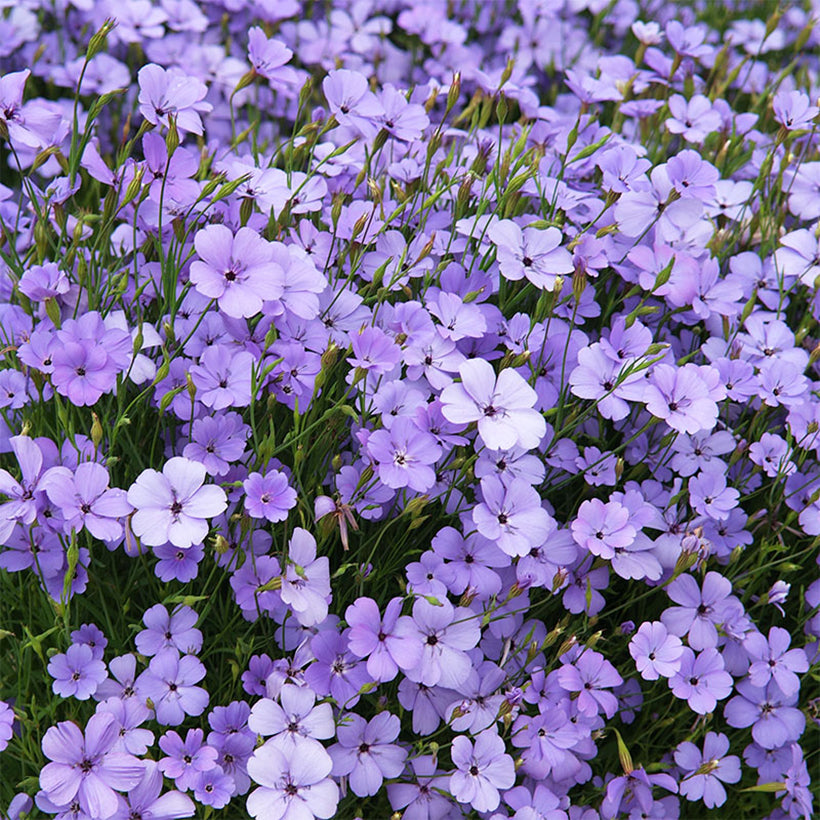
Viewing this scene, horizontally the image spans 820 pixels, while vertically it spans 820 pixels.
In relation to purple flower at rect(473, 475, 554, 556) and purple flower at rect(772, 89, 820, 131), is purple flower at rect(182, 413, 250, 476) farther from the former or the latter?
purple flower at rect(772, 89, 820, 131)

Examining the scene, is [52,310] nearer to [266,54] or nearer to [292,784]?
[266,54]

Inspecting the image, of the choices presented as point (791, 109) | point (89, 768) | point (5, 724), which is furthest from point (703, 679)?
point (791, 109)

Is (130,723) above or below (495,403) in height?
below

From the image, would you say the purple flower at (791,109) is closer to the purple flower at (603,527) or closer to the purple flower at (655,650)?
the purple flower at (603,527)

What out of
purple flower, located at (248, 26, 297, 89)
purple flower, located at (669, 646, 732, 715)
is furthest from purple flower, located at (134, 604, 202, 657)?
purple flower, located at (248, 26, 297, 89)

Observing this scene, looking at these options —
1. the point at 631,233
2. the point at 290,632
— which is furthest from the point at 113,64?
the point at 290,632
